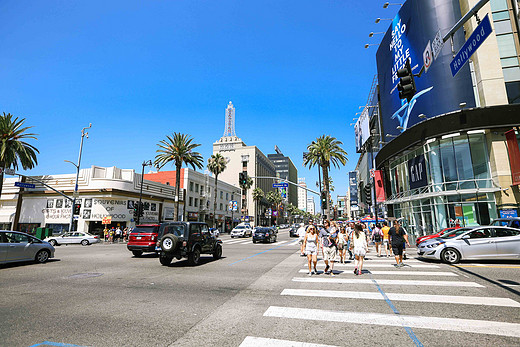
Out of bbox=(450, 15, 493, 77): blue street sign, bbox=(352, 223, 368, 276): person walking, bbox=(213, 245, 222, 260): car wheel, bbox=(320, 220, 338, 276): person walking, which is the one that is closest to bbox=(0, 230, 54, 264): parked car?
bbox=(213, 245, 222, 260): car wheel

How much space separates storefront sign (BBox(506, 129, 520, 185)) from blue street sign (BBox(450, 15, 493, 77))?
59.0 ft

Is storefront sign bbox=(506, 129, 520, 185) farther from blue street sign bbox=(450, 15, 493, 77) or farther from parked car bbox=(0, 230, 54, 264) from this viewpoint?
parked car bbox=(0, 230, 54, 264)

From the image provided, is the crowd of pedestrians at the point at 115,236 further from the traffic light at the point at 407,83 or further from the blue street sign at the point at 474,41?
the blue street sign at the point at 474,41

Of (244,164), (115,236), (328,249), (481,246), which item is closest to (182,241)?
(328,249)

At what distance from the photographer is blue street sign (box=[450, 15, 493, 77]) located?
21.6ft

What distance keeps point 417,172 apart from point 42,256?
28.8 m

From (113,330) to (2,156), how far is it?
41415 millimetres

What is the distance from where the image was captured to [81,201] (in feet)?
125

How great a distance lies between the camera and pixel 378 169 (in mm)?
38000

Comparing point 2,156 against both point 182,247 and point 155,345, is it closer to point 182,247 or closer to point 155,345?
point 182,247

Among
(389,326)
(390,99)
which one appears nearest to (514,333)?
(389,326)

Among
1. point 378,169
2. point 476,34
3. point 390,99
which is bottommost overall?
point 476,34

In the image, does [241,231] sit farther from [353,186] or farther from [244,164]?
[353,186]

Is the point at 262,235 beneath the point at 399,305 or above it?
above
